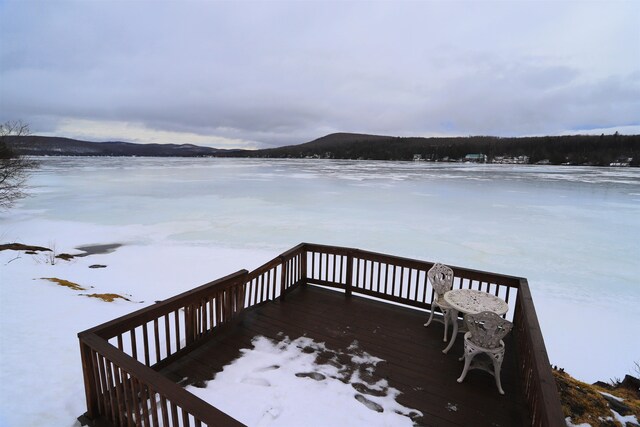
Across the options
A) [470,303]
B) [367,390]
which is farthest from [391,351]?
[470,303]

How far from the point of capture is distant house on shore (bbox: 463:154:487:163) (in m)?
86.1

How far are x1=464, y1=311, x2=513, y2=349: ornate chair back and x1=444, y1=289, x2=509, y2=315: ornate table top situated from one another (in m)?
0.29

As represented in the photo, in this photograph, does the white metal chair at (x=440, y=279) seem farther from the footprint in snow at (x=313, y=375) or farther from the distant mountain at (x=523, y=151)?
the distant mountain at (x=523, y=151)

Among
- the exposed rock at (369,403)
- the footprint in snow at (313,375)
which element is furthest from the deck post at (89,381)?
the exposed rock at (369,403)

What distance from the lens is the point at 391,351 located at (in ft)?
12.5

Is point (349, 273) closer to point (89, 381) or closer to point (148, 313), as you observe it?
point (148, 313)

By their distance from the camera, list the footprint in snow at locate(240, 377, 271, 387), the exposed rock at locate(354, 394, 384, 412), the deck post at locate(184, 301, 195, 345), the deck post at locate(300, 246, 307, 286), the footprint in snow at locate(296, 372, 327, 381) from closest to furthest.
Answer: the exposed rock at locate(354, 394, 384, 412), the footprint in snow at locate(240, 377, 271, 387), the footprint in snow at locate(296, 372, 327, 381), the deck post at locate(184, 301, 195, 345), the deck post at locate(300, 246, 307, 286)

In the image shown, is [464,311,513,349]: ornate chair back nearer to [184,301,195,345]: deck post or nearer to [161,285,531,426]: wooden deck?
[161,285,531,426]: wooden deck

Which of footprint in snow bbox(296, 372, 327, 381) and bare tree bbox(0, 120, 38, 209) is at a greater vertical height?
bare tree bbox(0, 120, 38, 209)

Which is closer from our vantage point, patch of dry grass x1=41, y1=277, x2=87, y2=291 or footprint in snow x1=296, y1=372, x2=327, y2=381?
footprint in snow x1=296, y1=372, x2=327, y2=381

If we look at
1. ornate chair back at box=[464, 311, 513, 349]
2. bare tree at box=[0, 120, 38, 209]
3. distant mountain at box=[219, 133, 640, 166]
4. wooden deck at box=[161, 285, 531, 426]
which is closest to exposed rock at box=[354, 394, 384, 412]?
wooden deck at box=[161, 285, 531, 426]

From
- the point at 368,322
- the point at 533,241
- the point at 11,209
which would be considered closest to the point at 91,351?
the point at 368,322

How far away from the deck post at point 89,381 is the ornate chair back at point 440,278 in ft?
11.6

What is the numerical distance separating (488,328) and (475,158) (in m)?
99.3
